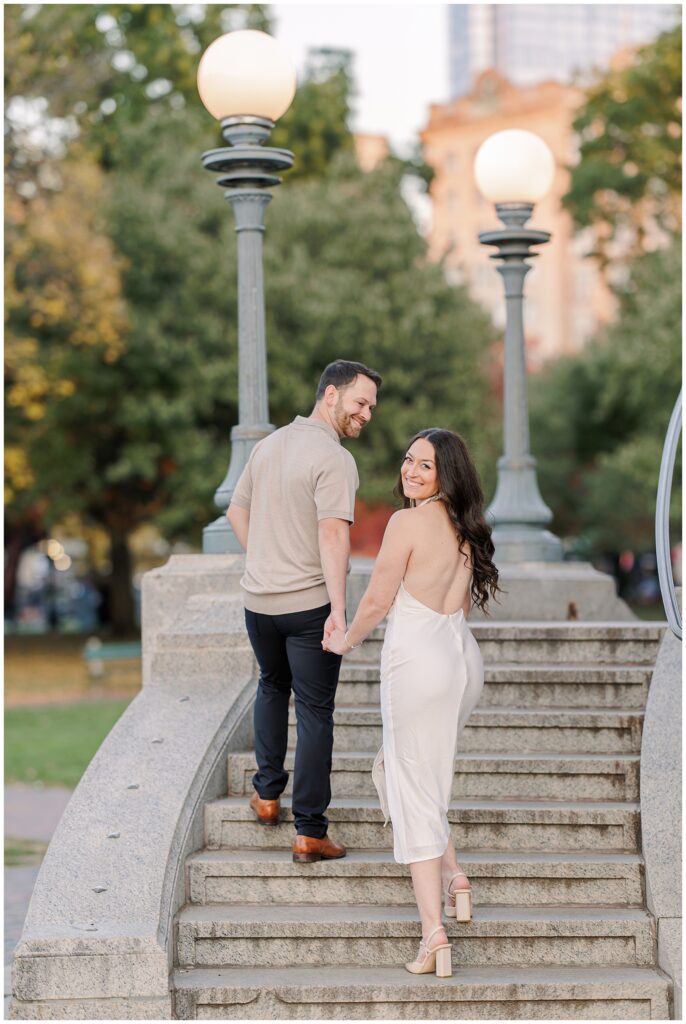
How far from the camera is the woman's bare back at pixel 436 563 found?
16.9 ft

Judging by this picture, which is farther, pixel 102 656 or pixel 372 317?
pixel 372 317

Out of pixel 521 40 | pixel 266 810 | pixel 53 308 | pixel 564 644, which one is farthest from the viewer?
pixel 521 40

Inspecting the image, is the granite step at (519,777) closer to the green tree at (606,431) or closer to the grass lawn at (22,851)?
the grass lawn at (22,851)

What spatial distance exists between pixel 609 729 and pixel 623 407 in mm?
29775

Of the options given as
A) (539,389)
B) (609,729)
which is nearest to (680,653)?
(609,729)

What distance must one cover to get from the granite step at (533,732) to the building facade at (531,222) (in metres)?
86.1

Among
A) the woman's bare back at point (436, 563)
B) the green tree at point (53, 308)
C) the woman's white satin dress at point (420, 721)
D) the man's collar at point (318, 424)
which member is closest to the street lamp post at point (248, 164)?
the man's collar at point (318, 424)

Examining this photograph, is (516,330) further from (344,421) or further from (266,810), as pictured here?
(266,810)

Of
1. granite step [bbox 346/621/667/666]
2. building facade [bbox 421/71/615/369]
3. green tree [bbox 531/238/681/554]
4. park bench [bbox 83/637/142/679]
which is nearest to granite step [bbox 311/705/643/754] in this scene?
granite step [bbox 346/621/667/666]

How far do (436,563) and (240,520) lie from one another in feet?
3.50

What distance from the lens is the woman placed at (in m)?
5.10

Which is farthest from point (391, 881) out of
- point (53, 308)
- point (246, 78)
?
point (53, 308)

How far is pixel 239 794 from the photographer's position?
6.28m

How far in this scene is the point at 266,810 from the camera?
584cm
